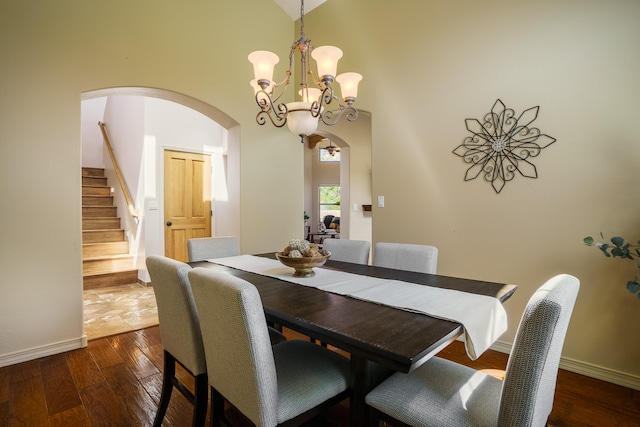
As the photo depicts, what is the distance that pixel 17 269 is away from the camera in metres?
2.37

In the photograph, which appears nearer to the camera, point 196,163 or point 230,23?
point 230,23

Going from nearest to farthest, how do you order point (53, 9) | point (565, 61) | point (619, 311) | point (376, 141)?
point (619, 311) → point (565, 61) → point (53, 9) → point (376, 141)

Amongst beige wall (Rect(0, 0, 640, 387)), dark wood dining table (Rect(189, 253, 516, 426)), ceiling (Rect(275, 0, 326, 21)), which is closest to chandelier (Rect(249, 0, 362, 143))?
dark wood dining table (Rect(189, 253, 516, 426))

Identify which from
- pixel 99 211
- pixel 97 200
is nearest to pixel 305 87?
pixel 99 211

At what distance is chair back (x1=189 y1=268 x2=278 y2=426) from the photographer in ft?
3.46

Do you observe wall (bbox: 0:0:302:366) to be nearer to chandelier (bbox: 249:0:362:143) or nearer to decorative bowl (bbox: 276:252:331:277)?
chandelier (bbox: 249:0:362:143)

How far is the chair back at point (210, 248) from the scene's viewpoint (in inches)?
99.3

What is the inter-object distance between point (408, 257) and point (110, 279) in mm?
4333

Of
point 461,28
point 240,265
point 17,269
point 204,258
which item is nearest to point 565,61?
point 461,28

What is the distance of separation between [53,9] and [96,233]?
3.41 m

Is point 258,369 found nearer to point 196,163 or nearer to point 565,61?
point 565,61

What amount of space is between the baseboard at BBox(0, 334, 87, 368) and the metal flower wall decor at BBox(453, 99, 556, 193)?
3.47 meters

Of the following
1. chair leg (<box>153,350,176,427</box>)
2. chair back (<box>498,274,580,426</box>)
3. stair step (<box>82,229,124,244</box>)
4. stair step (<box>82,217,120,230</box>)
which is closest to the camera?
chair back (<box>498,274,580,426</box>)

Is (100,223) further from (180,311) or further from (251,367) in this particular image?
(251,367)
